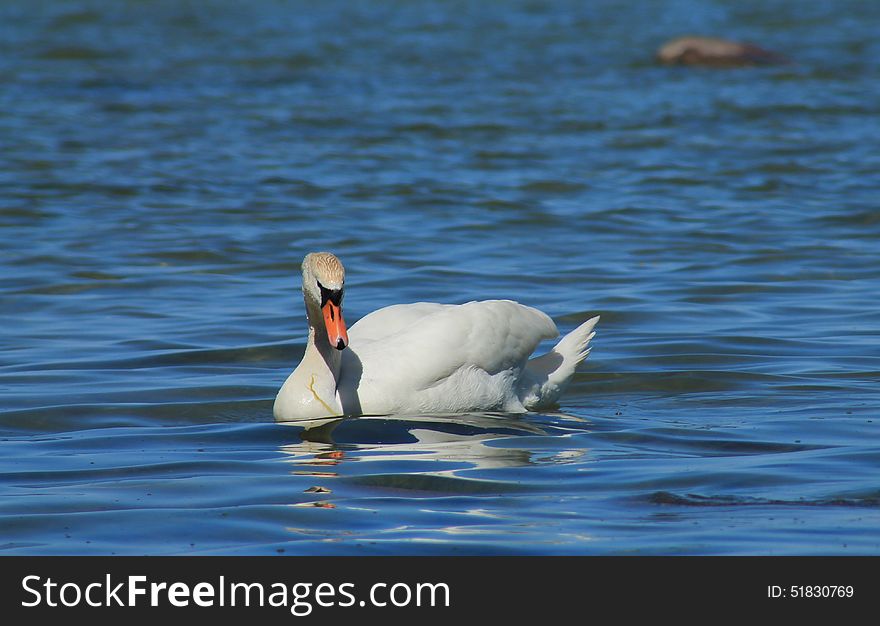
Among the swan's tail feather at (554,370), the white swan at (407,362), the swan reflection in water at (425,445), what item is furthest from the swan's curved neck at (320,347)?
the swan's tail feather at (554,370)

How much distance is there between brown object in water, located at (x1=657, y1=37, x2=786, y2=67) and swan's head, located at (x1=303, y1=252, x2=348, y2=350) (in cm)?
1988

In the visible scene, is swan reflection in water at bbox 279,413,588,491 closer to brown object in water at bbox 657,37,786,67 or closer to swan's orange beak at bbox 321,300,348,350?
swan's orange beak at bbox 321,300,348,350

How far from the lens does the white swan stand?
7277 millimetres

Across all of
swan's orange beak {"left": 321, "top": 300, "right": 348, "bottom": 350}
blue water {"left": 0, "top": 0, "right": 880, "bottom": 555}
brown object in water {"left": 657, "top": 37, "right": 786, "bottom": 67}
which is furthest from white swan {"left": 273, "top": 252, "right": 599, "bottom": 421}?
brown object in water {"left": 657, "top": 37, "right": 786, "bottom": 67}

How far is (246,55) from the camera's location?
2827 cm

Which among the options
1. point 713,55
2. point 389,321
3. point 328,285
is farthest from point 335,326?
point 713,55

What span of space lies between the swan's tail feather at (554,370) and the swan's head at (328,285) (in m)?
1.20

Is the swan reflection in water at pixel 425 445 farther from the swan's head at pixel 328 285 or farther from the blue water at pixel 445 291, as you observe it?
the swan's head at pixel 328 285

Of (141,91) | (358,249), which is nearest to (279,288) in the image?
(358,249)

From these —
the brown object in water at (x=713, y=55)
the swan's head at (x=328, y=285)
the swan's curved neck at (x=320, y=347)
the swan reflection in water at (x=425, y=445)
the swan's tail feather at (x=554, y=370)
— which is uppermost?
the brown object in water at (x=713, y=55)

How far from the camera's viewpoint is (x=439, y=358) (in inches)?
288

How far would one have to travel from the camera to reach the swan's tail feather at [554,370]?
7855 millimetres
